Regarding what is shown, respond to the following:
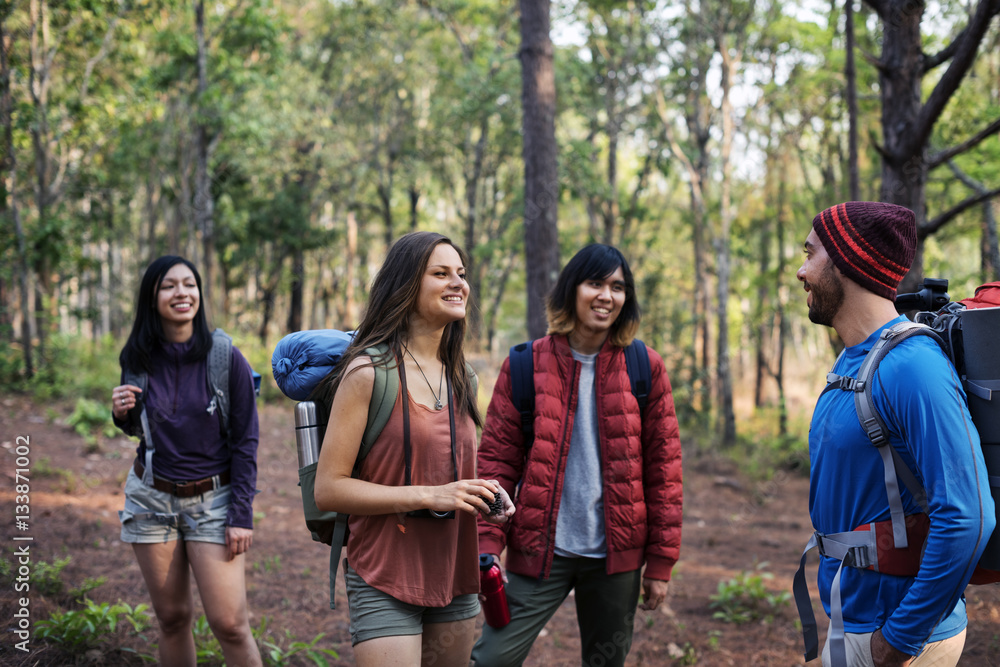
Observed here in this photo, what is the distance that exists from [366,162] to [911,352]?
2567cm

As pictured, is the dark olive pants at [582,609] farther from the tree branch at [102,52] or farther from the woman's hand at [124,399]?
the tree branch at [102,52]

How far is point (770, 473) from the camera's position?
1289 cm

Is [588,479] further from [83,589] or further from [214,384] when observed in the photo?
[83,589]

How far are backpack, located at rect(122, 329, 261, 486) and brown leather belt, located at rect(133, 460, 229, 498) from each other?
4 cm

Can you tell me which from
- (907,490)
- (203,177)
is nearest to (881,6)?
(907,490)

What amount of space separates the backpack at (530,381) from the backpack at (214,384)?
4.71ft

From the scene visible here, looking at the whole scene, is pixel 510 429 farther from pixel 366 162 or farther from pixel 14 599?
pixel 366 162

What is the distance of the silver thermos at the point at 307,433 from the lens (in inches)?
99.7

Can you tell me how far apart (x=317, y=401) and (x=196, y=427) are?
1.18 m

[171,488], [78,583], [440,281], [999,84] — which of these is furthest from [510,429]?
[999,84]

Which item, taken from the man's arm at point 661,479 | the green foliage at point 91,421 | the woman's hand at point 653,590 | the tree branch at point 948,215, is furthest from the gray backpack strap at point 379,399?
the green foliage at point 91,421

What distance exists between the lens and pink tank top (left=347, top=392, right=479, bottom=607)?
2348 millimetres

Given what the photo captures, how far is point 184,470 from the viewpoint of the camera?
3.37 m

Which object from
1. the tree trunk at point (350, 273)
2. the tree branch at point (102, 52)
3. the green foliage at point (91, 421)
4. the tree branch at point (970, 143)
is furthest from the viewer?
the tree trunk at point (350, 273)
